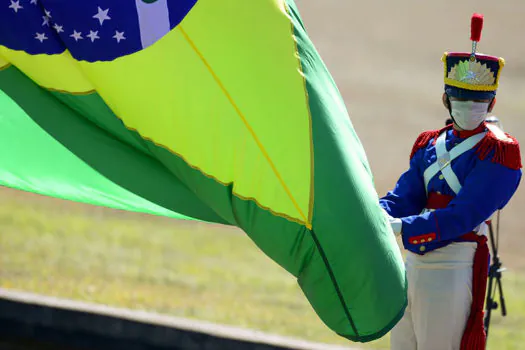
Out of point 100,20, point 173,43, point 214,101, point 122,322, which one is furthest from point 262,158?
point 122,322

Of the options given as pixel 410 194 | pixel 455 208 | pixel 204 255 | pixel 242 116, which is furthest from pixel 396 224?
pixel 204 255

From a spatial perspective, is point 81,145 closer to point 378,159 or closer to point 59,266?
point 59,266

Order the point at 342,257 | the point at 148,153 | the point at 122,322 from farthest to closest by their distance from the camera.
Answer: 1. the point at 122,322
2. the point at 148,153
3. the point at 342,257

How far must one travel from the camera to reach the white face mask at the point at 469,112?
4156mm

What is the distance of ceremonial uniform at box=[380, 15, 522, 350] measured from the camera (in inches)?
161

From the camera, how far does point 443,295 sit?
426 cm

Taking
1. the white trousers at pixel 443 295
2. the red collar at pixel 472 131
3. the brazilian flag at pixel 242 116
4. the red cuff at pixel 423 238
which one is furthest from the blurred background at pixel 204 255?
the brazilian flag at pixel 242 116

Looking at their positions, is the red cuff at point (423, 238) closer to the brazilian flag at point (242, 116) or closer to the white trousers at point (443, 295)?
the white trousers at point (443, 295)

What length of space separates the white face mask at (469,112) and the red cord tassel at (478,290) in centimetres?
47

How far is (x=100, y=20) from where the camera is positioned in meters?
3.42

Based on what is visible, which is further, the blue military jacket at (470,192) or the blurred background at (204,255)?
the blurred background at (204,255)

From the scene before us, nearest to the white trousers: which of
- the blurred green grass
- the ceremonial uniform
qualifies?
the ceremonial uniform

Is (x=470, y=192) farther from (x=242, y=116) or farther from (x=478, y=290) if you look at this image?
(x=242, y=116)

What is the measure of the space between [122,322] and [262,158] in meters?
2.64
